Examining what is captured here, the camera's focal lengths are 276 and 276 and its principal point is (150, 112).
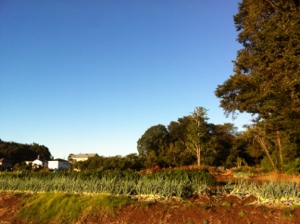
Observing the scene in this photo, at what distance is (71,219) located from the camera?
22.8ft

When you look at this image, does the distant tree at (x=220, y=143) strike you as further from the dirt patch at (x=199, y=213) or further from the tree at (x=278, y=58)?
the dirt patch at (x=199, y=213)

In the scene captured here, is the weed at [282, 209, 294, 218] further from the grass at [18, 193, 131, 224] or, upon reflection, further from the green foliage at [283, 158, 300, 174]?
the green foliage at [283, 158, 300, 174]

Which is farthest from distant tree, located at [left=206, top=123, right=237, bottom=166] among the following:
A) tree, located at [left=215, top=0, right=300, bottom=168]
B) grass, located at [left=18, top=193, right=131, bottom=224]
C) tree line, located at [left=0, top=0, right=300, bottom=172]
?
grass, located at [left=18, top=193, right=131, bottom=224]

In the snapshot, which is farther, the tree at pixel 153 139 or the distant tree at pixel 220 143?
the tree at pixel 153 139

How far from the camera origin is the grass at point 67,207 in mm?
7000

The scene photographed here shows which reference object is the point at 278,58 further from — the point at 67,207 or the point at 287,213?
the point at 67,207

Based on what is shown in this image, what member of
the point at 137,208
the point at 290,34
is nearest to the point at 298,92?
the point at 290,34

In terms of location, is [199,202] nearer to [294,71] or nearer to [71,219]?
[71,219]

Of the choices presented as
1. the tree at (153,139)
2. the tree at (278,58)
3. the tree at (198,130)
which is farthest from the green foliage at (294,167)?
the tree at (153,139)

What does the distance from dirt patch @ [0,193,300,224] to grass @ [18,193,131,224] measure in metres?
0.21

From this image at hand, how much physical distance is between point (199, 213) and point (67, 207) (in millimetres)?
3621

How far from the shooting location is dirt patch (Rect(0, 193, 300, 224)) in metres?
5.63

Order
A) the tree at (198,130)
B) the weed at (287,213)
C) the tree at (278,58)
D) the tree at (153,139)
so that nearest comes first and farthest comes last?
the weed at (287,213) → the tree at (278,58) → the tree at (198,130) → the tree at (153,139)

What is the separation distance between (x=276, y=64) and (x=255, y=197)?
9979mm
